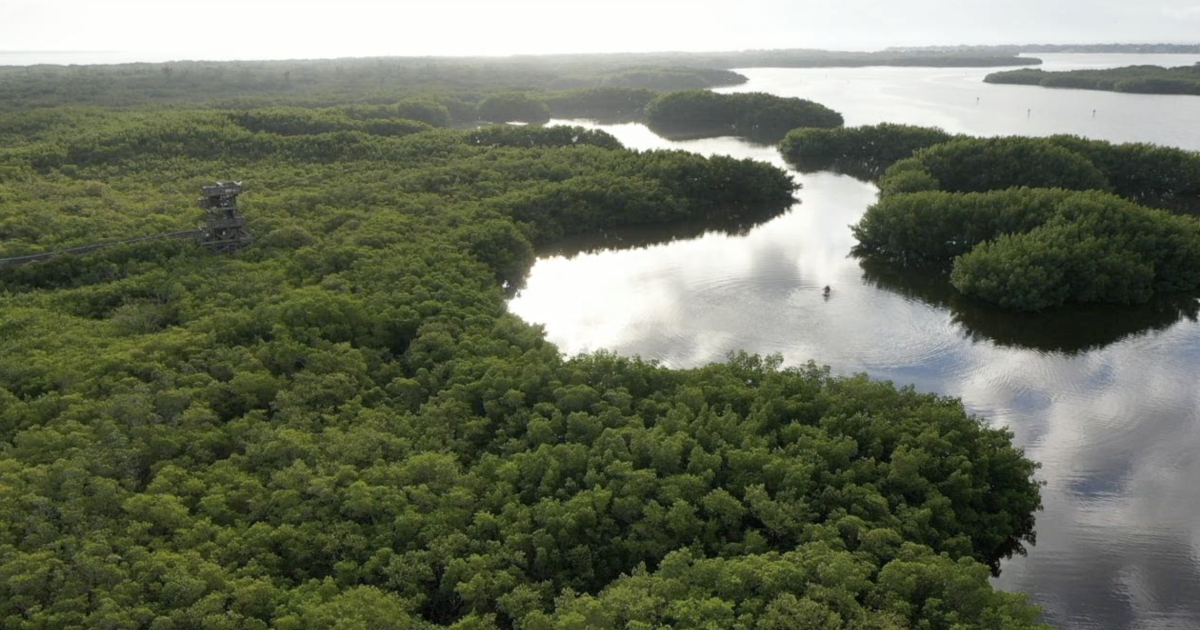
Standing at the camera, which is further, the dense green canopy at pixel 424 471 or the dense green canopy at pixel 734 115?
the dense green canopy at pixel 734 115

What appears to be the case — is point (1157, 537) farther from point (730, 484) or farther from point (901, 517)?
point (730, 484)

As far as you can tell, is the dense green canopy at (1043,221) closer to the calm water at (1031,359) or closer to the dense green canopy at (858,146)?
the calm water at (1031,359)

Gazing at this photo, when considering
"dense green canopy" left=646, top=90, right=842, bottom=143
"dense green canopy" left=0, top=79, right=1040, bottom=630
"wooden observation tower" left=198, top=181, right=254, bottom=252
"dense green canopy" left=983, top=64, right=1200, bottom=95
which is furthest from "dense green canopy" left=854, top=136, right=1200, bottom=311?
"dense green canopy" left=983, top=64, right=1200, bottom=95

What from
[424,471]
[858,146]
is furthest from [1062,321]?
[858,146]

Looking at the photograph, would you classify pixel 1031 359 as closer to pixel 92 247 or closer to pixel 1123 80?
pixel 92 247

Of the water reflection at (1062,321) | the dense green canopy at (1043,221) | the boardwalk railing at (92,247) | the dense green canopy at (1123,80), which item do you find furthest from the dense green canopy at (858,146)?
the dense green canopy at (1123,80)

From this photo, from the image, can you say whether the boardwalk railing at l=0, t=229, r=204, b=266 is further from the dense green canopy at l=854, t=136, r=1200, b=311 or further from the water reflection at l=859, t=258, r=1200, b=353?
the dense green canopy at l=854, t=136, r=1200, b=311
